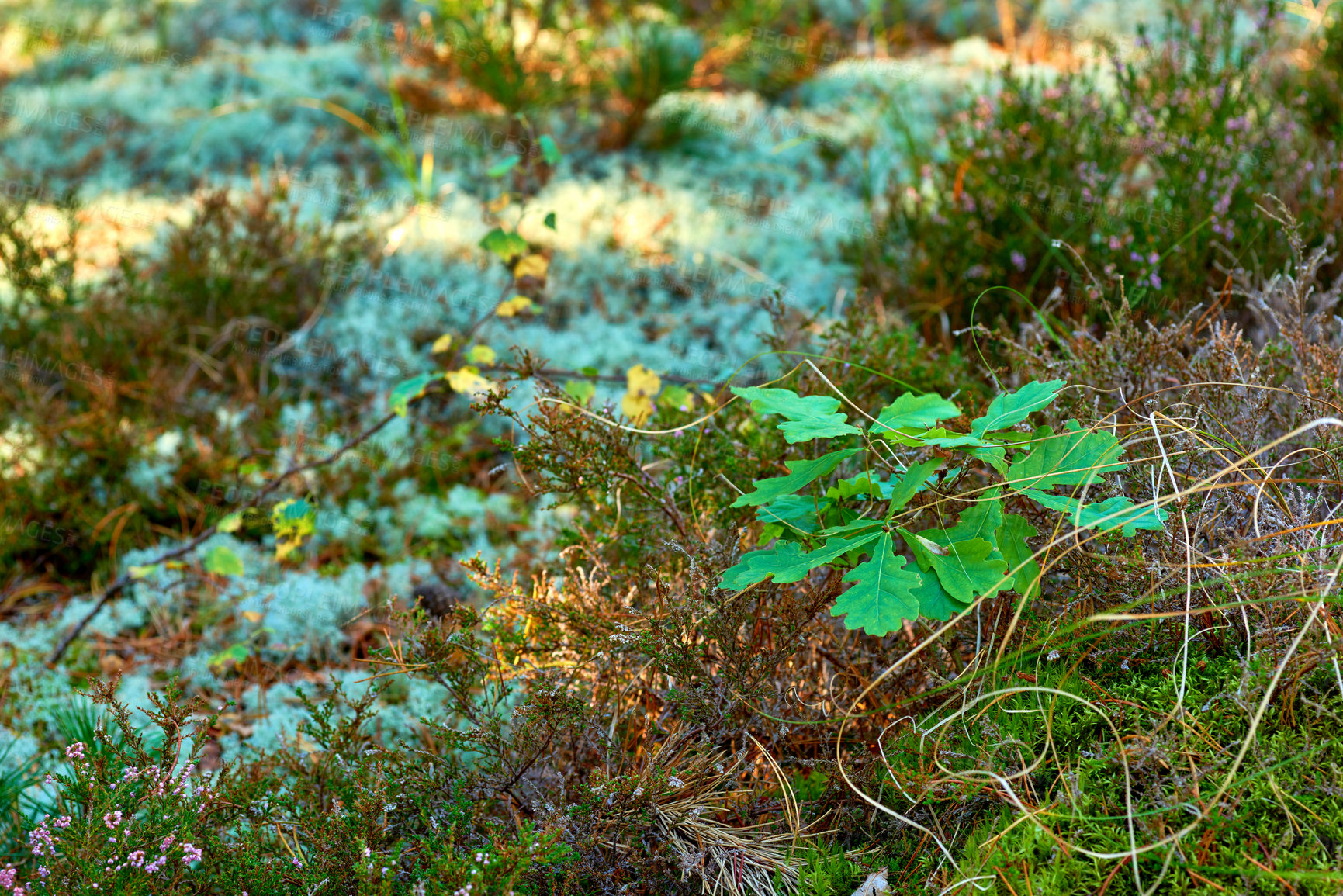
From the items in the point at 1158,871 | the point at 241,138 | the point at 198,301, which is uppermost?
the point at 241,138

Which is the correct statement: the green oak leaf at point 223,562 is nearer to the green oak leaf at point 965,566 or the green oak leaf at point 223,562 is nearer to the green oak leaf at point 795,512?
the green oak leaf at point 795,512

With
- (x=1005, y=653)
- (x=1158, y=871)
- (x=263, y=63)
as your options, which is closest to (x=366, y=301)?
(x=263, y=63)

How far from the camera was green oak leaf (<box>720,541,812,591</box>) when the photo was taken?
5.24 ft

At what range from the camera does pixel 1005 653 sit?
6.10ft

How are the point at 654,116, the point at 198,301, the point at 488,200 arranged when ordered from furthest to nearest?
the point at 654,116
the point at 488,200
the point at 198,301

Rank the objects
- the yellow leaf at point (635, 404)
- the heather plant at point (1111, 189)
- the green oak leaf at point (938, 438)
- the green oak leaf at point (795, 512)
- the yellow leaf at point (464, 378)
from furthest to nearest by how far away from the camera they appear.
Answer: the heather plant at point (1111, 189), the yellow leaf at point (464, 378), the yellow leaf at point (635, 404), the green oak leaf at point (795, 512), the green oak leaf at point (938, 438)

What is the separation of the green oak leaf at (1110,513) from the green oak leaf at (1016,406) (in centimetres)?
13

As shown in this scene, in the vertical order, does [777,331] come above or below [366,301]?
above

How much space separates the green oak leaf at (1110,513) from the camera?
1.62m

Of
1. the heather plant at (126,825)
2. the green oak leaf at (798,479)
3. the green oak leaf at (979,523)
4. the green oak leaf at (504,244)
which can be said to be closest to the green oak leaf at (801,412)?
the green oak leaf at (798,479)

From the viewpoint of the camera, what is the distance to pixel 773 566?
5.37ft

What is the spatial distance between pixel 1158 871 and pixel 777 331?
5.26ft

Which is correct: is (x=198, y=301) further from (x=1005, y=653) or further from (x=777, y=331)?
(x=1005, y=653)

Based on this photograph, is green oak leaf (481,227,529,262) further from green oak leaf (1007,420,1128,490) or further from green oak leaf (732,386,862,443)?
green oak leaf (1007,420,1128,490)
